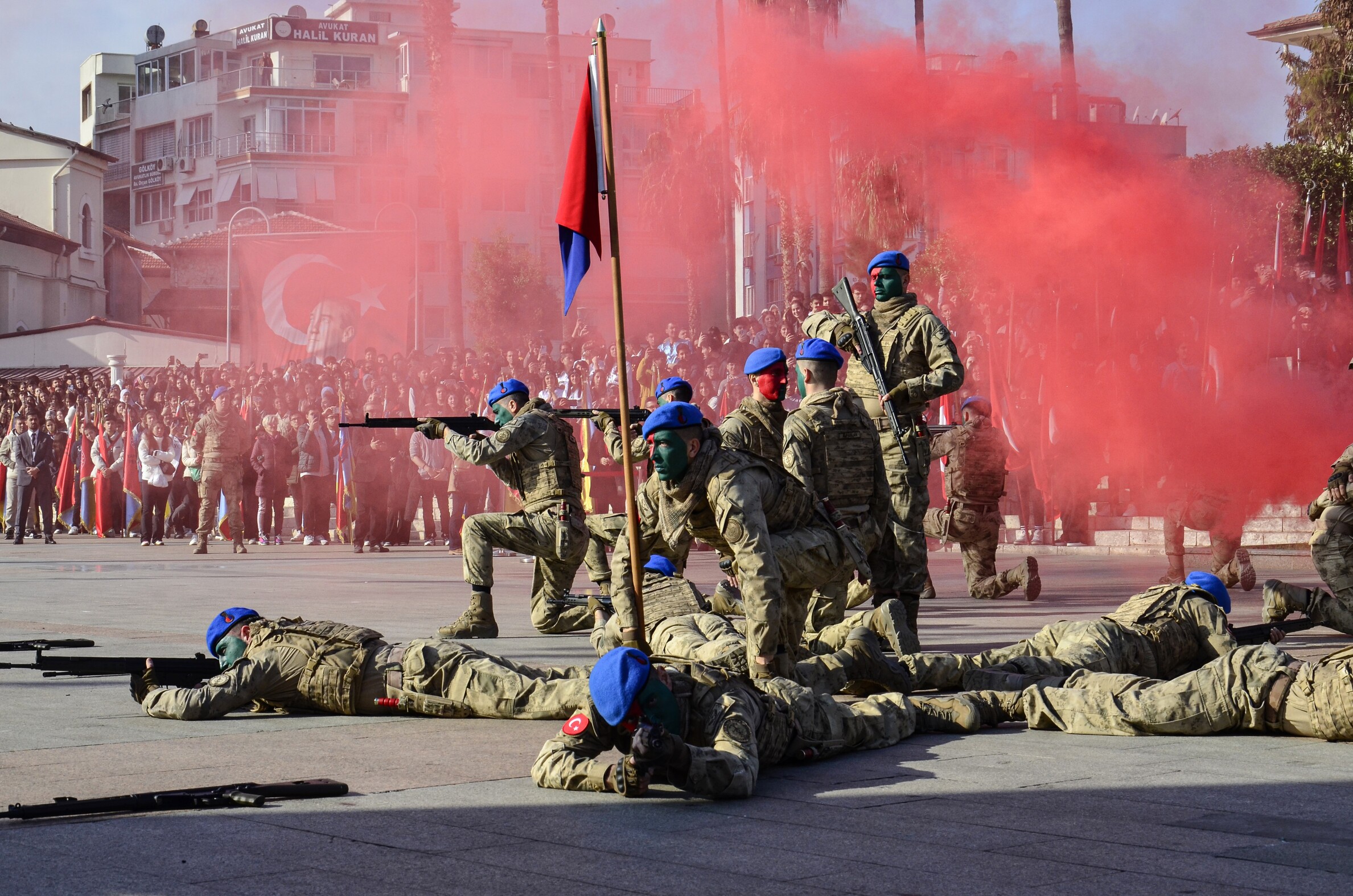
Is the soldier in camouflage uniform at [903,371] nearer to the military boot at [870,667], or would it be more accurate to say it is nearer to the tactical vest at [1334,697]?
the military boot at [870,667]

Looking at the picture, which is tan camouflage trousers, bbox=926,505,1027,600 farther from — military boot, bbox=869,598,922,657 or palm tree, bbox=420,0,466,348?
palm tree, bbox=420,0,466,348

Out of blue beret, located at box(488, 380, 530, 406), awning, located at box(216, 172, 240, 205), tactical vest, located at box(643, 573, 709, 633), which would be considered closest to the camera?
tactical vest, located at box(643, 573, 709, 633)

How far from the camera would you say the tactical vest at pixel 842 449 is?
336 inches

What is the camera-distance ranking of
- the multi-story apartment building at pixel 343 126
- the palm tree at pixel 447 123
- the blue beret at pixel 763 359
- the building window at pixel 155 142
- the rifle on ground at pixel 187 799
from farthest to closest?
the building window at pixel 155 142 → the multi-story apartment building at pixel 343 126 → the palm tree at pixel 447 123 → the blue beret at pixel 763 359 → the rifle on ground at pixel 187 799

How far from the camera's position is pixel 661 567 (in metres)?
8.38

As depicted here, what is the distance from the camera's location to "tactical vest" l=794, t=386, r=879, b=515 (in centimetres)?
854

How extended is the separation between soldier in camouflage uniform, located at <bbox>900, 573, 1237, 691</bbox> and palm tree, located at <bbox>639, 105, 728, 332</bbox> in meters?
29.4

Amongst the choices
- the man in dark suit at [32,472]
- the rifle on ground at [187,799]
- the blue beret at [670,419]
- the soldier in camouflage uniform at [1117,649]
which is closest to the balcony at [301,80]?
the man in dark suit at [32,472]

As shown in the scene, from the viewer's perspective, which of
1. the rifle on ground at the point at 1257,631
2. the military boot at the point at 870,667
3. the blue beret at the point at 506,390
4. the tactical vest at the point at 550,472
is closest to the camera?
the military boot at the point at 870,667

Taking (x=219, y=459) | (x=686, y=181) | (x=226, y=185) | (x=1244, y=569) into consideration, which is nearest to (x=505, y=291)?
(x=686, y=181)

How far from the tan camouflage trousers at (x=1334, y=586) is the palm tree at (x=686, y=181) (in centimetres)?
2754

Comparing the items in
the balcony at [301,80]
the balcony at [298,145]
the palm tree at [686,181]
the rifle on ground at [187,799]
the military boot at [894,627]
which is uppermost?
the balcony at [301,80]

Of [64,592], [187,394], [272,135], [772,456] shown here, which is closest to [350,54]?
[272,135]

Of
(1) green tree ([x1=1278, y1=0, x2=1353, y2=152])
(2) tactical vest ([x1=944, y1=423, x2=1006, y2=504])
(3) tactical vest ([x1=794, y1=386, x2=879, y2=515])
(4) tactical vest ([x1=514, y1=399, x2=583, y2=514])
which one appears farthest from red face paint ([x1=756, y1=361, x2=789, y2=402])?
(1) green tree ([x1=1278, y1=0, x2=1353, y2=152])
